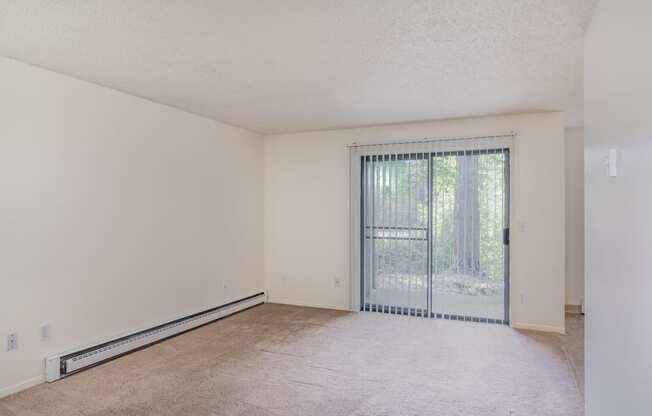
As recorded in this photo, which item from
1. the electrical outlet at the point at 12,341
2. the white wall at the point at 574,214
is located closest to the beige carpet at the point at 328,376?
the electrical outlet at the point at 12,341

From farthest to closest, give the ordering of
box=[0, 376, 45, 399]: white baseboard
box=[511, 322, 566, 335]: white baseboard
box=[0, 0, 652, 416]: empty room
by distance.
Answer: box=[511, 322, 566, 335]: white baseboard < box=[0, 376, 45, 399]: white baseboard < box=[0, 0, 652, 416]: empty room

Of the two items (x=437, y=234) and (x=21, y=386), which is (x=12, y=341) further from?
(x=437, y=234)

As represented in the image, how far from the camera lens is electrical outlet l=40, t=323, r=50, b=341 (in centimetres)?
295

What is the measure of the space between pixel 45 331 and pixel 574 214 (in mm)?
5695

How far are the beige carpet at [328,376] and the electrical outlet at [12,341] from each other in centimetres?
32

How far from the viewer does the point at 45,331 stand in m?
2.97

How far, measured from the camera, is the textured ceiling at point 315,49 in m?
2.08

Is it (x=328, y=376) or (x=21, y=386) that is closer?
(x=21, y=386)

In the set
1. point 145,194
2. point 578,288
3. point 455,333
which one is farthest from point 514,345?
point 145,194

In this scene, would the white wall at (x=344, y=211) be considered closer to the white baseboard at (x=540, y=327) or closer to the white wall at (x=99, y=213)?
the white baseboard at (x=540, y=327)

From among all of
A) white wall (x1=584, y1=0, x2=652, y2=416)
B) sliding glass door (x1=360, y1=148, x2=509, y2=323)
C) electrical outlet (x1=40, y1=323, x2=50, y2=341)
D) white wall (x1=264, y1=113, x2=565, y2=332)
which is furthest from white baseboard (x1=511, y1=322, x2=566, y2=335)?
electrical outlet (x1=40, y1=323, x2=50, y2=341)

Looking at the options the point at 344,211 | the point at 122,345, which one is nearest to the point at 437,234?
the point at 344,211

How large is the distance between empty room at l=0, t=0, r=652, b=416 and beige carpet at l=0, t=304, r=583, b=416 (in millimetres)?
22

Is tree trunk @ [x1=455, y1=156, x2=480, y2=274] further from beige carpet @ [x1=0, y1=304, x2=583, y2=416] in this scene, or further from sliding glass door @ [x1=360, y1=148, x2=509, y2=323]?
beige carpet @ [x1=0, y1=304, x2=583, y2=416]
